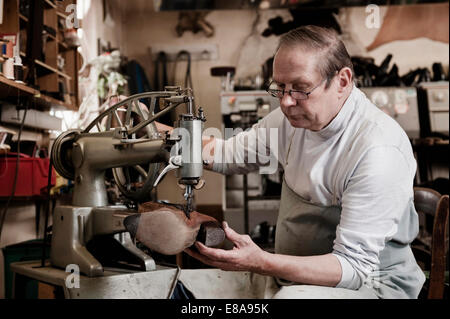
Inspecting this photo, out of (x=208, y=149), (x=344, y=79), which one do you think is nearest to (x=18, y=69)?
(x=208, y=149)

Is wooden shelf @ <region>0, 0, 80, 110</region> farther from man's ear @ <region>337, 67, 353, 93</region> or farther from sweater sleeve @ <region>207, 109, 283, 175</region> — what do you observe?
man's ear @ <region>337, 67, 353, 93</region>

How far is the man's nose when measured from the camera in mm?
853

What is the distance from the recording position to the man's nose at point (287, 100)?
853mm

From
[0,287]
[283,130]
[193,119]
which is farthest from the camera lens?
[0,287]

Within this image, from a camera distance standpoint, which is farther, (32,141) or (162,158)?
(32,141)

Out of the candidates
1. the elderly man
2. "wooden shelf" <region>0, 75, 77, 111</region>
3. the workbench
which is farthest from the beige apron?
"wooden shelf" <region>0, 75, 77, 111</region>

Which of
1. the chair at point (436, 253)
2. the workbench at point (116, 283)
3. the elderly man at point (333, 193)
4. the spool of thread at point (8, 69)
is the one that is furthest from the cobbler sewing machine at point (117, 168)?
the chair at point (436, 253)

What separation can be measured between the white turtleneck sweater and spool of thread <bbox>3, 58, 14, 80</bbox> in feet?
1.71

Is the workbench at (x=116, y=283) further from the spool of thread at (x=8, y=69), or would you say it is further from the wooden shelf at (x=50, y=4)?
the wooden shelf at (x=50, y=4)

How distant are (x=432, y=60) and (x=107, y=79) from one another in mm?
4144

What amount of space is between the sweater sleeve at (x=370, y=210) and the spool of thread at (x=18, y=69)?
828 mm

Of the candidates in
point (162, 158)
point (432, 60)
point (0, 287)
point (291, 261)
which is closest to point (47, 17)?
point (162, 158)
